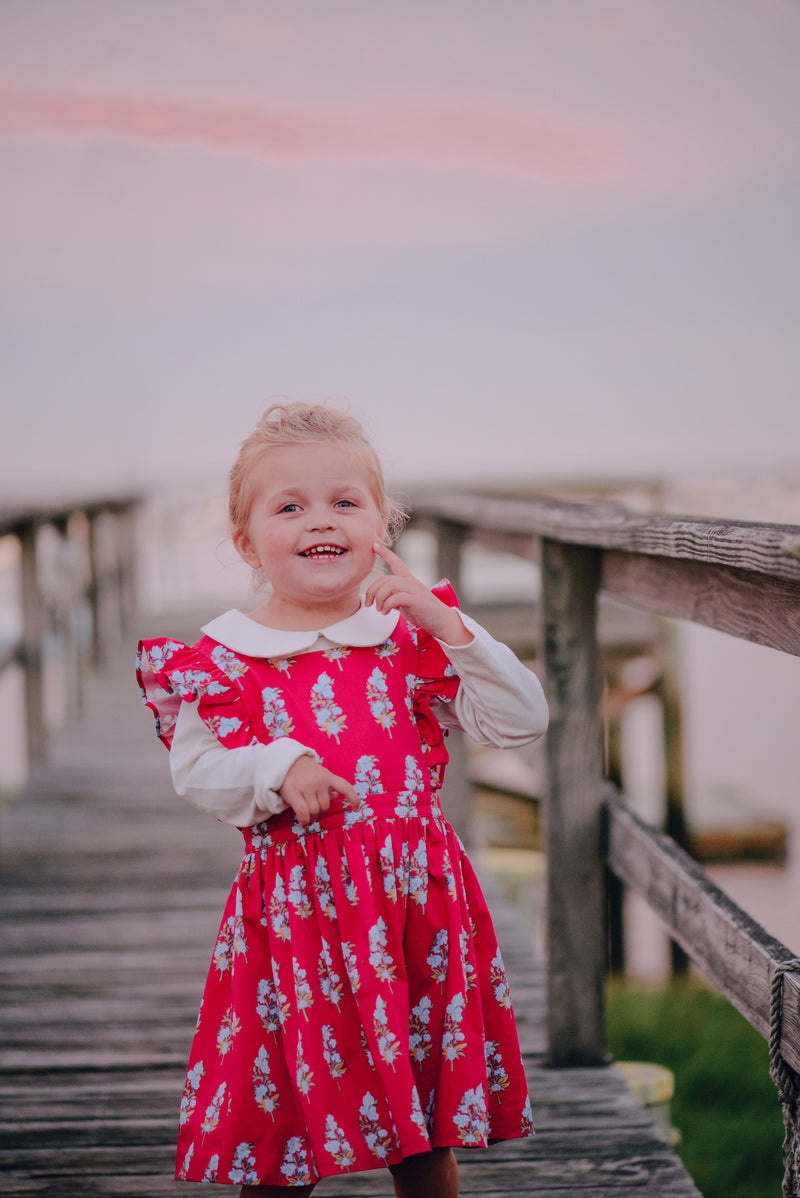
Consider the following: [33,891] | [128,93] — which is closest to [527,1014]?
[33,891]

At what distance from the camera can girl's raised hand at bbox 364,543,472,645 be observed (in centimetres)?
140

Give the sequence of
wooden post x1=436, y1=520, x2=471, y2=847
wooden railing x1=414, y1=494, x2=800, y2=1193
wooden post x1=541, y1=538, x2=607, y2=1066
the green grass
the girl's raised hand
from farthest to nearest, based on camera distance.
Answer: wooden post x1=436, y1=520, x2=471, y2=847 → the green grass → wooden post x1=541, y1=538, x2=607, y2=1066 → the girl's raised hand → wooden railing x1=414, y1=494, x2=800, y2=1193

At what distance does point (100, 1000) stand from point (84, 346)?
30874 mm

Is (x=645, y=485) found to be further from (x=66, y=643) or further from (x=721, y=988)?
(x=721, y=988)

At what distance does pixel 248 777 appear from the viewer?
1368mm

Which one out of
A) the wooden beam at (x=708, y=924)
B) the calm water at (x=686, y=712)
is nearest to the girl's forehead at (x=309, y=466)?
the wooden beam at (x=708, y=924)

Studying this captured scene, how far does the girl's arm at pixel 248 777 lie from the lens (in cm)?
133

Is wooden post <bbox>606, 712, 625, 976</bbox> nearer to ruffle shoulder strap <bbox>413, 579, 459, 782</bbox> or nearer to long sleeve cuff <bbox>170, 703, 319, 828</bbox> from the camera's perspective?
ruffle shoulder strap <bbox>413, 579, 459, 782</bbox>

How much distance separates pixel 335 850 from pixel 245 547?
407 millimetres

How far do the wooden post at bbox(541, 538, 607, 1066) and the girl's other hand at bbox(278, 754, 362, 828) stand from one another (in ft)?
2.93

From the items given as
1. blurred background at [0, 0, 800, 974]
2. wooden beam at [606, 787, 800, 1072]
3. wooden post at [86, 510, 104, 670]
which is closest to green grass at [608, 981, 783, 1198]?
wooden beam at [606, 787, 800, 1072]

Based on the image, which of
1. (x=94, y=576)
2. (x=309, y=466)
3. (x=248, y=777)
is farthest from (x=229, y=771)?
(x=94, y=576)

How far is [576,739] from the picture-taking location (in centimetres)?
217

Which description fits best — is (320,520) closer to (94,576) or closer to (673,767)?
(94,576)
